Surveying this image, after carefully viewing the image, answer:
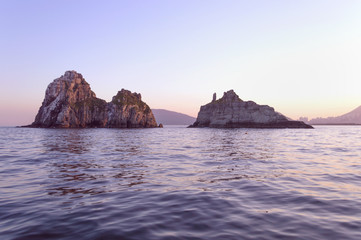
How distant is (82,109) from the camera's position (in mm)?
178000

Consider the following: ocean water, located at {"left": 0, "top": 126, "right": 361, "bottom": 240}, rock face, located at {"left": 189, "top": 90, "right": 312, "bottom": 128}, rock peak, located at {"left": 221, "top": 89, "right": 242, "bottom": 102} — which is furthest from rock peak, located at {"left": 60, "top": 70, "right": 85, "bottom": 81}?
ocean water, located at {"left": 0, "top": 126, "right": 361, "bottom": 240}

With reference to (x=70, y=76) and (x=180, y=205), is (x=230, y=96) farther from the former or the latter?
(x=180, y=205)

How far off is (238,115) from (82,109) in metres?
125

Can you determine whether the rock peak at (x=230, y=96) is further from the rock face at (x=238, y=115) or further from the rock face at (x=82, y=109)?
the rock face at (x=82, y=109)

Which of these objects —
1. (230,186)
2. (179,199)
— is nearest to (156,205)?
(179,199)

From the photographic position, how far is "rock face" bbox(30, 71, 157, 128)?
550 feet

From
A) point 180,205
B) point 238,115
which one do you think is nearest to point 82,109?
point 238,115

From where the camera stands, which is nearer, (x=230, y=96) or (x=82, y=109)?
(x=82, y=109)

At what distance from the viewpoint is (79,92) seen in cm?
18862

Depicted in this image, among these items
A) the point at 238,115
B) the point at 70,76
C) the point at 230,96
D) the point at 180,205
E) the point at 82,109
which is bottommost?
the point at 180,205

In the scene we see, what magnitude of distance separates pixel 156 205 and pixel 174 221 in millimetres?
1687

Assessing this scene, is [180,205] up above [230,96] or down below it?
below

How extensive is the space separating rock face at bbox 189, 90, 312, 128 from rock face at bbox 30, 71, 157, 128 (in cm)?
4923

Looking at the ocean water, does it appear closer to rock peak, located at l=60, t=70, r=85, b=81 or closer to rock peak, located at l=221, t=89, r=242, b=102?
rock peak, located at l=221, t=89, r=242, b=102
